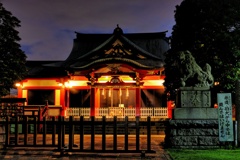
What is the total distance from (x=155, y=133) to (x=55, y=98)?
427 inches

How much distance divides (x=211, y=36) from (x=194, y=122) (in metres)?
6.85

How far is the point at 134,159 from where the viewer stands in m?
9.70

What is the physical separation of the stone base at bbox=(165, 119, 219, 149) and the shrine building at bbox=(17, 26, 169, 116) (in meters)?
13.2

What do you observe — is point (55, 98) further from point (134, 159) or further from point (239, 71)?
point (134, 159)

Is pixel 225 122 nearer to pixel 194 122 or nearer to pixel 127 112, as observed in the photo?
pixel 194 122

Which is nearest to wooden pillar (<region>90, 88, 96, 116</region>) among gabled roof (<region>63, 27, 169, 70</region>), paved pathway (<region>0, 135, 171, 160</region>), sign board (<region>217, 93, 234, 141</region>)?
gabled roof (<region>63, 27, 169, 70</region>)

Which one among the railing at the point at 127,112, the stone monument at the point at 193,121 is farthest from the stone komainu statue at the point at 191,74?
the railing at the point at 127,112

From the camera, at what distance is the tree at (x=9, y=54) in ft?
72.5

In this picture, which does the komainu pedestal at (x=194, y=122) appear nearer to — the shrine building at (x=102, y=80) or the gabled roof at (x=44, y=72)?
the shrine building at (x=102, y=80)

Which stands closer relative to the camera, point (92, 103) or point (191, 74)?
point (191, 74)

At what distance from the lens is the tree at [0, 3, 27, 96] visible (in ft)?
72.5

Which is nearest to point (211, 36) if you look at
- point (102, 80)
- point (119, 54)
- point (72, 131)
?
point (72, 131)

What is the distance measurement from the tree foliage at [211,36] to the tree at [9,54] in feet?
35.2

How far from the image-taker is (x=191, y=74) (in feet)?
41.3
